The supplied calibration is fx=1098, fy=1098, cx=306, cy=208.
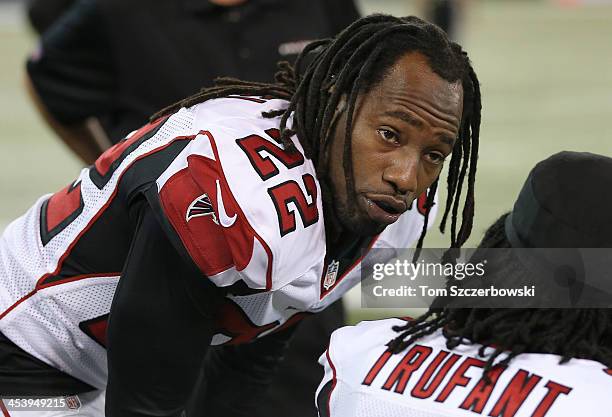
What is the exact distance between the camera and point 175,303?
5.93 ft

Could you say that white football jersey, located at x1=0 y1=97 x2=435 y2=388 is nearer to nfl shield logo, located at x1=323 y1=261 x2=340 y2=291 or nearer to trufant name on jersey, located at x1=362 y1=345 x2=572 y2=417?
nfl shield logo, located at x1=323 y1=261 x2=340 y2=291

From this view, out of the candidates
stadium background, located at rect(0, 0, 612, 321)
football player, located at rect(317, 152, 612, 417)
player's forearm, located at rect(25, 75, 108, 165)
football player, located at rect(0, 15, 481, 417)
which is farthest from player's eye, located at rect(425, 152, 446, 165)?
player's forearm, located at rect(25, 75, 108, 165)

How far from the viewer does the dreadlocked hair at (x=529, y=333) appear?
60.6 inches

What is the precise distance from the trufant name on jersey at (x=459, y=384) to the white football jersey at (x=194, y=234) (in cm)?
27

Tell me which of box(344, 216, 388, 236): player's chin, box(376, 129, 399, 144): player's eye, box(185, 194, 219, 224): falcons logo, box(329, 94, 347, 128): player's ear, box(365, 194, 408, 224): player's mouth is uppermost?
box(329, 94, 347, 128): player's ear

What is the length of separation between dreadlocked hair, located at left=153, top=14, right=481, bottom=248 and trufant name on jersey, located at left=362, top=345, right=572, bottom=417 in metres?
0.34

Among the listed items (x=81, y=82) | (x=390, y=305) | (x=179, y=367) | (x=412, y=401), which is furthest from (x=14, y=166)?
(x=412, y=401)

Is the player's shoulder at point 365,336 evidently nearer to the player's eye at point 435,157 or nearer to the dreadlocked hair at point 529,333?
the dreadlocked hair at point 529,333

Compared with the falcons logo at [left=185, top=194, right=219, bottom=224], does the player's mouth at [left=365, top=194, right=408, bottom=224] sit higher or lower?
lower

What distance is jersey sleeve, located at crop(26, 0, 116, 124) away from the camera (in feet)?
11.2

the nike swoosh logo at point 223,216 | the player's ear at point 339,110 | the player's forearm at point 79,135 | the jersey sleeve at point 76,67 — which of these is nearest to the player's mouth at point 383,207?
the player's ear at point 339,110

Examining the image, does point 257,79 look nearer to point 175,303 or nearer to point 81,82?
point 81,82

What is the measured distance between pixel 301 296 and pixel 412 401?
1.25 ft

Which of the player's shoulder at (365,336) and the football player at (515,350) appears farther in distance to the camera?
the player's shoulder at (365,336)
